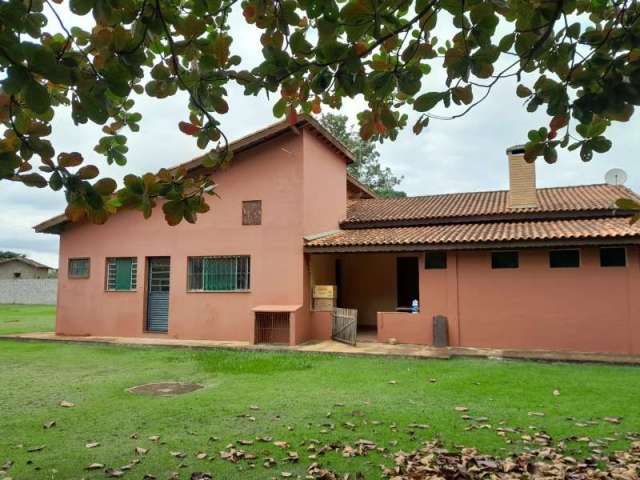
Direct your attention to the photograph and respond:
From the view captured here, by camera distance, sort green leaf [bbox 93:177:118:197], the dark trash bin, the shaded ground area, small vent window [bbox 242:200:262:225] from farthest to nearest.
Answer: small vent window [bbox 242:200:262:225], the dark trash bin, the shaded ground area, green leaf [bbox 93:177:118:197]

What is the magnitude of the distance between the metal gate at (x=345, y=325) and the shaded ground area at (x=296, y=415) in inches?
80.1

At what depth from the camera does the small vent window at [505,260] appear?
11281mm

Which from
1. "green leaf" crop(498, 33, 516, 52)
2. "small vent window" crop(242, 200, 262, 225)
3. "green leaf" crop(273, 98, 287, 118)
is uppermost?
"small vent window" crop(242, 200, 262, 225)

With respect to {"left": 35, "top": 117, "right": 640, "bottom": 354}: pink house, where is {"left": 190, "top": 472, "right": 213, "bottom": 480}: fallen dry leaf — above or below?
below

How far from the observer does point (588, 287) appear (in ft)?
35.1

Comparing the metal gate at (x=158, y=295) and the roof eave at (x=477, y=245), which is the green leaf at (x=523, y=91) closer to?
the roof eave at (x=477, y=245)

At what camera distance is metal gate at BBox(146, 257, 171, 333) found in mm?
13945

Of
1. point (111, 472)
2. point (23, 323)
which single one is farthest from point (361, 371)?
point (23, 323)

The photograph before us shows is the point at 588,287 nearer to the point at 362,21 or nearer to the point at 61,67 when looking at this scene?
the point at 362,21

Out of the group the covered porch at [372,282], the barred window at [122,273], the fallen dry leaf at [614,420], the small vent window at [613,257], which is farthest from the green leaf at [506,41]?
the barred window at [122,273]

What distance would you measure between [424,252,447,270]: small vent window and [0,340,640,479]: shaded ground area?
2.82 metres

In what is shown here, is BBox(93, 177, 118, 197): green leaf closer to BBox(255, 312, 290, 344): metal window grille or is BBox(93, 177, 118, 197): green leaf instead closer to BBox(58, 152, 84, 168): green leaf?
BBox(58, 152, 84, 168): green leaf

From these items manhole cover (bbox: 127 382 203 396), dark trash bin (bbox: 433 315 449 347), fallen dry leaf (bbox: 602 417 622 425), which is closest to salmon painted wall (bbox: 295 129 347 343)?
dark trash bin (bbox: 433 315 449 347)

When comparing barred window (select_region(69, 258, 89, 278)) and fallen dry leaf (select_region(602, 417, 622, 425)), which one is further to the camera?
barred window (select_region(69, 258, 89, 278))
